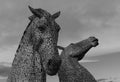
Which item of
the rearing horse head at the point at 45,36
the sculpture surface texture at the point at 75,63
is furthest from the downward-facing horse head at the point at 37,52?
the sculpture surface texture at the point at 75,63

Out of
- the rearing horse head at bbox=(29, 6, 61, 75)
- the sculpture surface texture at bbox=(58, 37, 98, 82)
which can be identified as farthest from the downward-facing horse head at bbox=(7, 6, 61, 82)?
the sculpture surface texture at bbox=(58, 37, 98, 82)

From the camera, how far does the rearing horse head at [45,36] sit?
114 inches

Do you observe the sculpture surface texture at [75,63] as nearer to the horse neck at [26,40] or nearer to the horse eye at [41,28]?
the horse neck at [26,40]

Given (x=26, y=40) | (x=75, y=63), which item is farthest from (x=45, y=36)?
(x=75, y=63)

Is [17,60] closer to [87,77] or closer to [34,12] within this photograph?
[34,12]

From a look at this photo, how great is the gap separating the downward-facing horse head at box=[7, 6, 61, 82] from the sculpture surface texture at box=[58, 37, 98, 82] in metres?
2.89

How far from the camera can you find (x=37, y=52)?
310 cm

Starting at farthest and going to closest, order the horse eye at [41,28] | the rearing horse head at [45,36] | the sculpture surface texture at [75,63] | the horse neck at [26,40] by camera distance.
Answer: the sculpture surface texture at [75,63] < the horse neck at [26,40] < the horse eye at [41,28] < the rearing horse head at [45,36]

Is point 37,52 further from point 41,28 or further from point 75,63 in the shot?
point 75,63

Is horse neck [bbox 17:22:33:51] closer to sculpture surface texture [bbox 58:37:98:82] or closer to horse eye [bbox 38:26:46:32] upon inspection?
horse eye [bbox 38:26:46:32]

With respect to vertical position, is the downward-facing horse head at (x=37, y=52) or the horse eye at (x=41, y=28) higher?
the horse eye at (x=41, y=28)

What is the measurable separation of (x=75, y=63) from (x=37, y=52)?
3.44 m

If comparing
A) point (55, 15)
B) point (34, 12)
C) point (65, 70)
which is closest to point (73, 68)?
point (65, 70)

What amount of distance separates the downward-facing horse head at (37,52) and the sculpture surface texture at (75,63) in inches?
114
